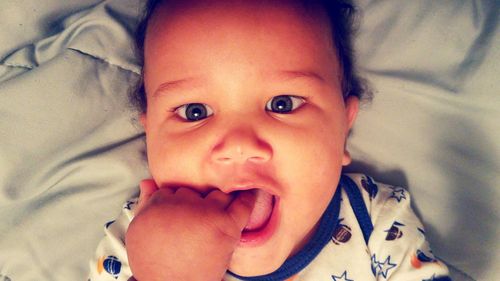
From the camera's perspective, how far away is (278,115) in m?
0.85

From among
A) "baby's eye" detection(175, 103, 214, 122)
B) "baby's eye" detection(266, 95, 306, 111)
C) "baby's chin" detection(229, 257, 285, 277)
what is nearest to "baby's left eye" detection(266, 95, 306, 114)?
"baby's eye" detection(266, 95, 306, 111)

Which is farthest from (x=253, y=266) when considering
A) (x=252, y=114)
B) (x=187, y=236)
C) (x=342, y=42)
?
(x=342, y=42)

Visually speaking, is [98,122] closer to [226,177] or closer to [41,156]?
[41,156]

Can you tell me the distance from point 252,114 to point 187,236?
0.77 feet

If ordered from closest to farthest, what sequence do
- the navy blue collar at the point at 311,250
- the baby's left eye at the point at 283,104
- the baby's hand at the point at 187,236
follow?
the baby's hand at the point at 187,236, the baby's left eye at the point at 283,104, the navy blue collar at the point at 311,250

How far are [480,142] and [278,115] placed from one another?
50cm

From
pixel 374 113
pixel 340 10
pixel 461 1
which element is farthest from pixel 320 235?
pixel 461 1

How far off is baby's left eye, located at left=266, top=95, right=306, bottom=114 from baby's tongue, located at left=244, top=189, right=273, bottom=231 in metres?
0.15

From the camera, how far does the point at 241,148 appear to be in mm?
788

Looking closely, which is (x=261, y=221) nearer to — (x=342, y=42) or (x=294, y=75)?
(x=294, y=75)

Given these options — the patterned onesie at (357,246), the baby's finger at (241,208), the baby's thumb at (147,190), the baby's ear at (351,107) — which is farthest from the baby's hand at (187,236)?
the baby's ear at (351,107)

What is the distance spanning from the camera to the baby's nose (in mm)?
Answer: 791

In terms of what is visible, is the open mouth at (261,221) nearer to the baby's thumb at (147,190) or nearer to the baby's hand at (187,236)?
the baby's hand at (187,236)

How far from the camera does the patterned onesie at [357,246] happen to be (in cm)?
100
